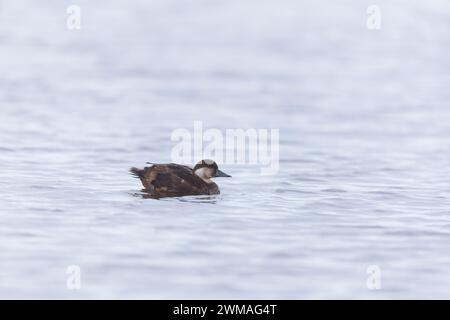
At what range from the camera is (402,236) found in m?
11.5

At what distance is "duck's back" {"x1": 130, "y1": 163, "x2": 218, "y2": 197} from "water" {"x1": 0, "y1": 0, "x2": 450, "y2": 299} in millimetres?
172

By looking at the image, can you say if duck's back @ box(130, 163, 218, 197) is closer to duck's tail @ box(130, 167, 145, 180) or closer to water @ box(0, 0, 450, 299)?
duck's tail @ box(130, 167, 145, 180)

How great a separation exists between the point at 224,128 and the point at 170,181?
20.9 feet

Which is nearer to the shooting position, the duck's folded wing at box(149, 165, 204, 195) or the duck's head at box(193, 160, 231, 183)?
the duck's folded wing at box(149, 165, 204, 195)

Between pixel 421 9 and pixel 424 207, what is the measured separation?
2179 centimetres

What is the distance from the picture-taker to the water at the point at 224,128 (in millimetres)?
10102

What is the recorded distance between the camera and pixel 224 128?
63.1ft

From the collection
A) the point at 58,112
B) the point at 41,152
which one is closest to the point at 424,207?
the point at 41,152

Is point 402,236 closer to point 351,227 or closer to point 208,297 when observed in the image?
point 351,227

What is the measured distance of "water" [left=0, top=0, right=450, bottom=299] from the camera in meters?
10.1

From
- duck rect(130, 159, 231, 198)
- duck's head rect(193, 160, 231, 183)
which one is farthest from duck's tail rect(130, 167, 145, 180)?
duck's head rect(193, 160, 231, 183)

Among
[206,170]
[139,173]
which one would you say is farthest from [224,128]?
[139,173]

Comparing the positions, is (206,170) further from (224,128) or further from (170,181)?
(224,128)

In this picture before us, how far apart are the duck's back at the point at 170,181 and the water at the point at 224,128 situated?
17cm
